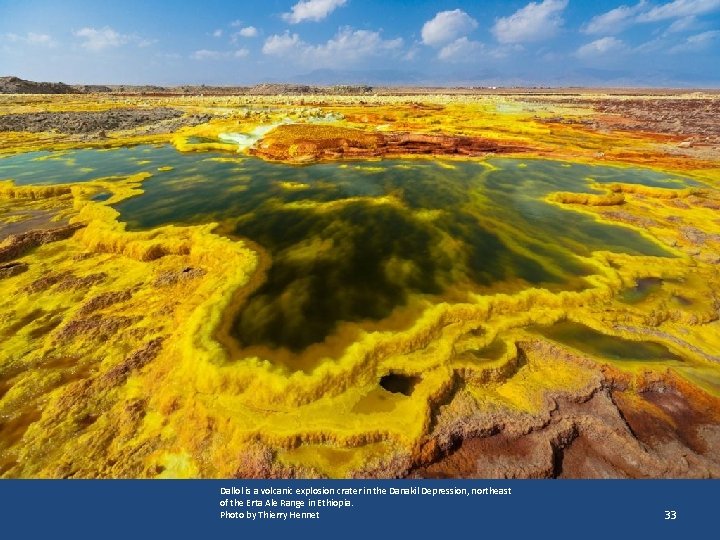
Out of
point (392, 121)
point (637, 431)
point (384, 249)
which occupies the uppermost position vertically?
point (392, 121)

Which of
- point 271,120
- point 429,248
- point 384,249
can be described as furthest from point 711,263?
point 271,120

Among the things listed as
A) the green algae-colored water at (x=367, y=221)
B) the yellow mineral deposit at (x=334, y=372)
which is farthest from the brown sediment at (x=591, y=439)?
the green algae-colored water at (x=367, y=221)

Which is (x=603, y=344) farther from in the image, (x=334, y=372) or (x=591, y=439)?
(x=334, y=372)

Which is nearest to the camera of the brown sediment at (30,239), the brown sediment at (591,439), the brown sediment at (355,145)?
the brown sediment at (591,439)

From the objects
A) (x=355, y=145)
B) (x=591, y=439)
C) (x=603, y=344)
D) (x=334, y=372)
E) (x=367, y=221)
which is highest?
(x=355, y=145)

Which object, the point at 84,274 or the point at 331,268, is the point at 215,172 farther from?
the point at 331,268

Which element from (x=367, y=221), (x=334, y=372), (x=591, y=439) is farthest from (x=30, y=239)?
(x=591, y=439)

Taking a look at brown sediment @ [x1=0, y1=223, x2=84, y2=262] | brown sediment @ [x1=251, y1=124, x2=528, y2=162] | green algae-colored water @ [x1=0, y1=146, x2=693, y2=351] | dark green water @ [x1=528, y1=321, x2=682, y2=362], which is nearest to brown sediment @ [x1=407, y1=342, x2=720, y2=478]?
dark green water @ [x1=528, y1=321, x2=682, y2=362]

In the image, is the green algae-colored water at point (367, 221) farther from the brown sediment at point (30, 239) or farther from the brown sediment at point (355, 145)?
the brown sediment at point (30, 239)
